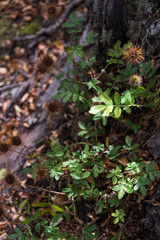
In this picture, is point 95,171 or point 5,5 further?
point 5,5

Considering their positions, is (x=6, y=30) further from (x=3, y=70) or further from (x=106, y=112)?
(x=106, y=112)

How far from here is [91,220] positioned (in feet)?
8.08

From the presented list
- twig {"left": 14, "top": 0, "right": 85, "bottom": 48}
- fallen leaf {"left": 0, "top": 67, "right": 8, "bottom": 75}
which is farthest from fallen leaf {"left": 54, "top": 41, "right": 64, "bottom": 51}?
fallen leaf {"left": 0, "top": 67, "right": 8, "bottom": 75}

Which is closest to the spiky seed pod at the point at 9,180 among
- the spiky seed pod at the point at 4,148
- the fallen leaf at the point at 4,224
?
the spiky seed pod at the point at 4,148

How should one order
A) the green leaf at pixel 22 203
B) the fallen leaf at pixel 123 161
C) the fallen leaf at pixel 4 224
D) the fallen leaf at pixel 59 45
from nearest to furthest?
1. the fallen leaf at pixel 123 161
2. the fallen leaf at pixel 4 224
3. the green leaf at pixel 22 203
4. the fallen leaf at pixel 59 45

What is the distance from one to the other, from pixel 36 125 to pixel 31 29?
217cm

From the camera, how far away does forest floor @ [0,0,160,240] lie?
7.53 feet

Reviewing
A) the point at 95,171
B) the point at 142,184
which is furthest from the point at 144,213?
the point at 95,171

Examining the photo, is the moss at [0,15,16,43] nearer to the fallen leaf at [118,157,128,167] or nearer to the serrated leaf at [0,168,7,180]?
the serrated leaf at [0,168,7,180]

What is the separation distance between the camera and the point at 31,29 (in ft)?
15.0

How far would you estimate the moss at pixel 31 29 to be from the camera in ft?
14.9

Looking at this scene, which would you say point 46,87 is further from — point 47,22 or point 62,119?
point 47,22

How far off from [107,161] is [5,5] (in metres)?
4.41

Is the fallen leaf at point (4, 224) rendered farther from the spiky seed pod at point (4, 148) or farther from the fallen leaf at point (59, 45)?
the fallen leaf at point (59, 45)
